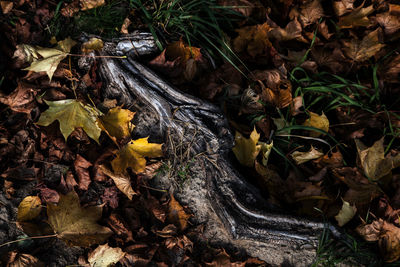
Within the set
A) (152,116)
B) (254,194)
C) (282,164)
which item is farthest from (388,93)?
(152,116)

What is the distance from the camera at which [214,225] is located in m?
1.81

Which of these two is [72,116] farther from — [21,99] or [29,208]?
[29,208]

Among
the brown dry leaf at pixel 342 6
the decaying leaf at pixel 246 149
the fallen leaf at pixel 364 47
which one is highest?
the brown dry leaf at pixel 342 6

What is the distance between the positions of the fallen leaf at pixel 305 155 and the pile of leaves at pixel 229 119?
1 cm

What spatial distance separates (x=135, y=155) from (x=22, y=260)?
797 millimetres

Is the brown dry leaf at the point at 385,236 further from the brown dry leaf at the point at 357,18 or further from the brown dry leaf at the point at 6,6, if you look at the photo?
the brown dry leaf at the point at 6,6

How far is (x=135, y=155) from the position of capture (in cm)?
179

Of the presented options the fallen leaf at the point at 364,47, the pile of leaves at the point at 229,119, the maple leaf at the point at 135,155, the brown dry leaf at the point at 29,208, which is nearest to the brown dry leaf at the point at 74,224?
the pile of leaves at the point at 229,119

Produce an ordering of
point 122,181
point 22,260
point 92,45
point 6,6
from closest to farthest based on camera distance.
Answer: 1. point 22,260
2. point 122,181
3. point 92,45
4. point 6,6

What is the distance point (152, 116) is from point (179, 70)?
13.1 inches

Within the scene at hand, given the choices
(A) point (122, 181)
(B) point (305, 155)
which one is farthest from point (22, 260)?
(B) point (305, 155)

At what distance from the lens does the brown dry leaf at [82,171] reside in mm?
1784

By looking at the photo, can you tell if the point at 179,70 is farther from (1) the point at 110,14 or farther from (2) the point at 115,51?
(1) the point at 110,14

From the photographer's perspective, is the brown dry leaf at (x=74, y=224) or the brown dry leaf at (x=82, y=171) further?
the brown dry leaf at (x=82, y=171)
